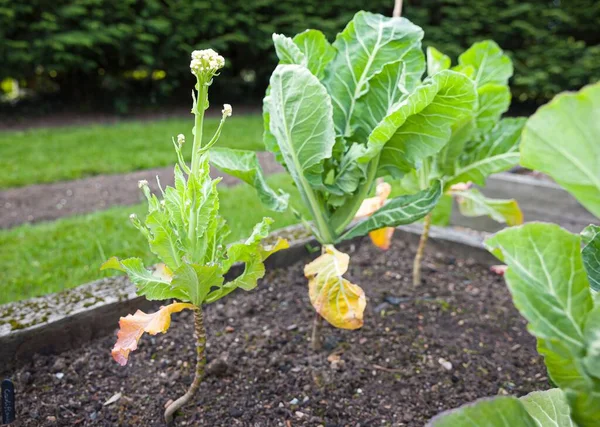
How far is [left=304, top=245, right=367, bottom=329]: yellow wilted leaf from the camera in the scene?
1.49m

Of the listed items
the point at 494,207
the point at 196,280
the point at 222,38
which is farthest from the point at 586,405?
the point at 222,38

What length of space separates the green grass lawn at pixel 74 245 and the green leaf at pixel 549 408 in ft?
6.63

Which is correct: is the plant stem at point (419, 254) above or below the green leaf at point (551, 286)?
below

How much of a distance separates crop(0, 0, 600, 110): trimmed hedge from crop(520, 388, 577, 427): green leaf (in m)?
7.89

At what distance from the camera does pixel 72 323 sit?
75.1 inches

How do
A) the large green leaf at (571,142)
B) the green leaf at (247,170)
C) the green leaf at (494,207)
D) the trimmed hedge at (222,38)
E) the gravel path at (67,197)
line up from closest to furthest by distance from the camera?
the large green leaf at (571,142), the green leaf at (247,170), the green leaf at (494,207), the gravel path at (67,197), the trimmed hedge at (222,38)

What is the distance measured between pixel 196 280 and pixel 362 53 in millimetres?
993

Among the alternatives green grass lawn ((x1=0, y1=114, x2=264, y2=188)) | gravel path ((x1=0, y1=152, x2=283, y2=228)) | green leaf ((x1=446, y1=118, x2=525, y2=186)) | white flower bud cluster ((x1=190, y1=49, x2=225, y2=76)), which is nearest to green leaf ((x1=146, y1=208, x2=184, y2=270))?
white flower bud cluster ((x1=190, y1=49, x2=225, y2=76))

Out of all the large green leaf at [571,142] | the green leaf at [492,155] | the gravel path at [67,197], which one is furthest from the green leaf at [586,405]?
the gravel path at [67,197]

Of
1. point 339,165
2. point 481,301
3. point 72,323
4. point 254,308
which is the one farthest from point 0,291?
point 481,301

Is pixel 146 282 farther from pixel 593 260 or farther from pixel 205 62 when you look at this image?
pixel 593 260

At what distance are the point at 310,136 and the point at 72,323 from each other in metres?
1.14

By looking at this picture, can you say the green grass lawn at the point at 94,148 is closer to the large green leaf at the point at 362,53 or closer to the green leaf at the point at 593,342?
the large green leaf at the point at 362,53

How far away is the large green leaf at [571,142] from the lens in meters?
0.80
